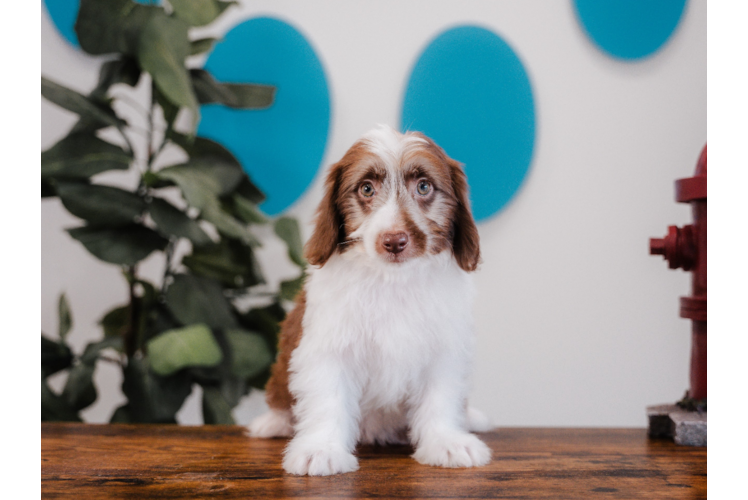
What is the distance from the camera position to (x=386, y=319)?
1203mm

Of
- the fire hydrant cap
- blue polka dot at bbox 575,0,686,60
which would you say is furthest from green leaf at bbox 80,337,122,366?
blue polka dot at bbox 575,0,686,60

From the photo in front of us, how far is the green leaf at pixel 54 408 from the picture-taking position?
6.28 feet

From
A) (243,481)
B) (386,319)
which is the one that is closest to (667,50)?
(386,319)

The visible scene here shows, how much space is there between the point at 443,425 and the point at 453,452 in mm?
69

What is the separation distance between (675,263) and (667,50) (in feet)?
4.55

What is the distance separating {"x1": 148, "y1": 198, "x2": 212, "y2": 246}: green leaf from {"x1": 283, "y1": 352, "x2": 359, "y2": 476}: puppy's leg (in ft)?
2.75

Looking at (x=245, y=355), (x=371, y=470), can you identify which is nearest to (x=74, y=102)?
(x=245, y=355)

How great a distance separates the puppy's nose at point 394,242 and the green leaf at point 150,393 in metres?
1.16

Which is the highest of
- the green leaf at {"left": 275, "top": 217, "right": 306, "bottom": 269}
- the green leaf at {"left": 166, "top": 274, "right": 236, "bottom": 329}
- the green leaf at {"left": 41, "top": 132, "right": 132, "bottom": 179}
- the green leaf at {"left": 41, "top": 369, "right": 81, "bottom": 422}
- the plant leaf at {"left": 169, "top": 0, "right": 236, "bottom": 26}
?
the plant leaf at {"left": 169, "top": 0, "right": 236, "bottom": 26}

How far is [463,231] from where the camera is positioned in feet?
4.00

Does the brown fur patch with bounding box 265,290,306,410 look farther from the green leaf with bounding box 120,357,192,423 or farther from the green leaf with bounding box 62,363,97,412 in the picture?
the green leaf with bounding box 62,363,97,412

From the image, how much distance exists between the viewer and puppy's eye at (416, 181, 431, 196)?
1172 mm

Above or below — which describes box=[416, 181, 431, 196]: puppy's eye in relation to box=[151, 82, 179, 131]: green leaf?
below

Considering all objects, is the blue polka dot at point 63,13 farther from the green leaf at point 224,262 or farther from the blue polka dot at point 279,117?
the green leaf at point 224,262
